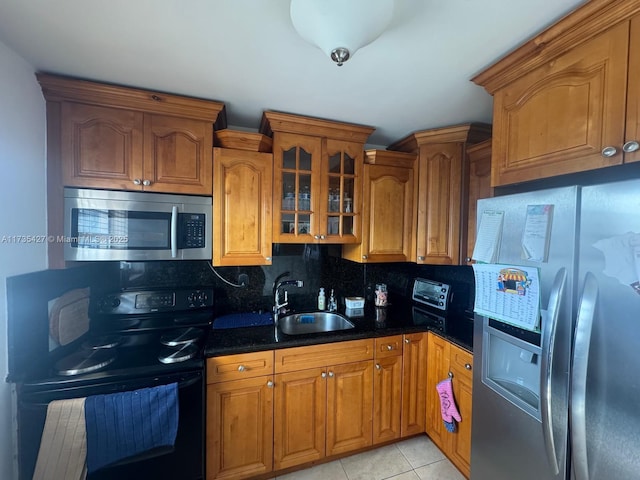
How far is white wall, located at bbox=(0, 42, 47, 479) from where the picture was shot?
116 cm

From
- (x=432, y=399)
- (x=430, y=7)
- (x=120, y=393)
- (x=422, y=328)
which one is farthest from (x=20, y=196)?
(x=432, y=399)

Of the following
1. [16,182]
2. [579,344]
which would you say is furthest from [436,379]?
[16,182]

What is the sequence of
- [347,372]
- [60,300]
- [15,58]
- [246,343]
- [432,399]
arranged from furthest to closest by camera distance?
[432,399] → [347,372] → [246,343] → [60,300] → [15,58]

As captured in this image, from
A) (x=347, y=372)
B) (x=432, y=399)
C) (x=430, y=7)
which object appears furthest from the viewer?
(x=432, y=399)

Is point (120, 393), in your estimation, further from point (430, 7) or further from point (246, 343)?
point (430, 7)

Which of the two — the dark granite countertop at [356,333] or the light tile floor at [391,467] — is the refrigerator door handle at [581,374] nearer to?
the dark granite countertop at [356,333]

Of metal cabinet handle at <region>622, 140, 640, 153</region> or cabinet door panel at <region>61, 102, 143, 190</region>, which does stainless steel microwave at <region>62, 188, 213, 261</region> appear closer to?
cabinet door panel at <region>61, 102, 143, 190</region>

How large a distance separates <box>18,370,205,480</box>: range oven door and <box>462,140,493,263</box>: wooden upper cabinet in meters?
1.91

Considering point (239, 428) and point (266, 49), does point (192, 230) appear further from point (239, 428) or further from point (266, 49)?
point (239, 428)

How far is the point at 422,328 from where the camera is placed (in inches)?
73.5

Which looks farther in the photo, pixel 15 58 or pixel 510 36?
pixel 15 58

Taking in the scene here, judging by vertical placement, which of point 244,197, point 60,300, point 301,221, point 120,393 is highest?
point 244,197

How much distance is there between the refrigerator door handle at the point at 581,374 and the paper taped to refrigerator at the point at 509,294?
0.14 m

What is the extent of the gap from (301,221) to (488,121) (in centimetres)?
149
